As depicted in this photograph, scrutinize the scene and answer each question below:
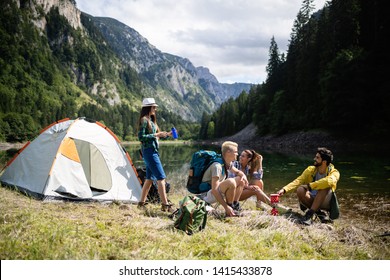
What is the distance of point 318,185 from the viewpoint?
701cm

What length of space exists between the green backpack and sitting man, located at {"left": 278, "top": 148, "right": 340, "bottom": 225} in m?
2.11

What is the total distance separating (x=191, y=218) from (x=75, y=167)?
4721 mm

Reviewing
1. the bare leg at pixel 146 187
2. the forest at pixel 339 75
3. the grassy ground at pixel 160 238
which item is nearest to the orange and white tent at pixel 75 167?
the bare leg at pixel 146 187

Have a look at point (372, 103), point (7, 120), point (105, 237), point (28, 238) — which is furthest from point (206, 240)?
point (7, 120)

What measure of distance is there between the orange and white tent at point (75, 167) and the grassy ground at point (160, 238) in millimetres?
1305

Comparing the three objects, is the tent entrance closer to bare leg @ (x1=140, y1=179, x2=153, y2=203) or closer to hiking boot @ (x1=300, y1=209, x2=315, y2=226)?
bare leg @ (x1=140, y1=179, x2=153, y2=203)

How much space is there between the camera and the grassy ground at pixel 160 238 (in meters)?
4.15

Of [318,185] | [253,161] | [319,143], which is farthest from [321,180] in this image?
[319,143]

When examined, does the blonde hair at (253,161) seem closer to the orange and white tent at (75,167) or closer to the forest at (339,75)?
the orange and white tent at (75,167)

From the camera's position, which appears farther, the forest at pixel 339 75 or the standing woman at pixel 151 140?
the forest at pixel 339 75

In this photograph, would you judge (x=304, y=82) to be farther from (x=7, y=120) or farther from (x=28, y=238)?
(x=7, y=120)

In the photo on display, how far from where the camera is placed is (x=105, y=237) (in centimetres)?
479

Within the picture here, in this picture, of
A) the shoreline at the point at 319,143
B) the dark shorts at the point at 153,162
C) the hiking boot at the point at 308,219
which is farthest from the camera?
the shoreline at the point at 319,143

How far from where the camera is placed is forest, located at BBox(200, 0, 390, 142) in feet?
122
